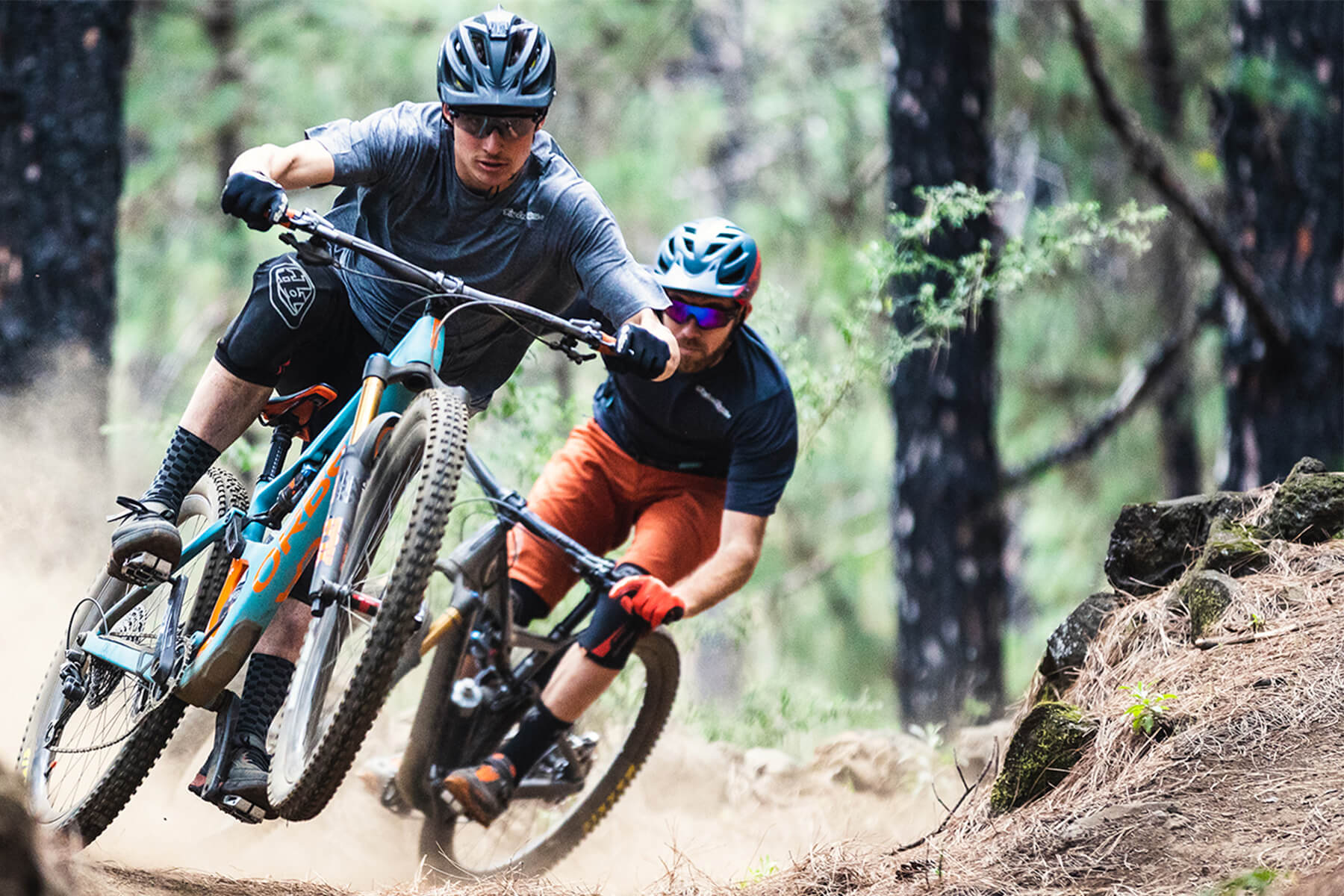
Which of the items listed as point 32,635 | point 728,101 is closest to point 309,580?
point 32,635

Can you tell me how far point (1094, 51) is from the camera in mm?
7434

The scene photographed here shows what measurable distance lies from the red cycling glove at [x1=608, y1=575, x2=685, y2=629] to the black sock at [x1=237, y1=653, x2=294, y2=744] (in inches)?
47.3

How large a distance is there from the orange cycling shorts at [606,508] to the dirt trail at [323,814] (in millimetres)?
1163

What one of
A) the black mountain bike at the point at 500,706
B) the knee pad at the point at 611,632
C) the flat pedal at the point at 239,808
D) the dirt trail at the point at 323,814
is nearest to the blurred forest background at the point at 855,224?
the dirt trail at the point at 323,814

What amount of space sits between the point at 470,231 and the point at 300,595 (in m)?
1.25

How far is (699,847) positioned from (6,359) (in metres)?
4.31

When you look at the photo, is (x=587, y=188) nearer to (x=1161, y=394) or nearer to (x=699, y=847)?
(x=699, y=847)

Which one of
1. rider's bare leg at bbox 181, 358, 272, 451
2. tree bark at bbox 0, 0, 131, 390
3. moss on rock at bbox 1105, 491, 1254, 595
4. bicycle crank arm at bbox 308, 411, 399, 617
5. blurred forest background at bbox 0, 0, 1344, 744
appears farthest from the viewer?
blurred forest background at bbox 0, 0, 1344, 744

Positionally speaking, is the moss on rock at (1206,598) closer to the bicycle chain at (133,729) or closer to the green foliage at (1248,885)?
the green foliage at (1248,885)

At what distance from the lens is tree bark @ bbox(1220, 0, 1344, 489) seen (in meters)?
7.27

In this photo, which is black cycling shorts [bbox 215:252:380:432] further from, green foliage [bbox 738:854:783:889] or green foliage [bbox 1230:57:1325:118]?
green foliage [bbox 1230:57:1325:118]

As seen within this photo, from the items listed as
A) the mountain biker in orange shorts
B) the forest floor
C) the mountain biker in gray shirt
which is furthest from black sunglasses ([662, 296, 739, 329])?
the forest floor

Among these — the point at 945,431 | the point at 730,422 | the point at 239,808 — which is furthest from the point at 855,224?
the point at 239,808

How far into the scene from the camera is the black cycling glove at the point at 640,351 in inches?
148
